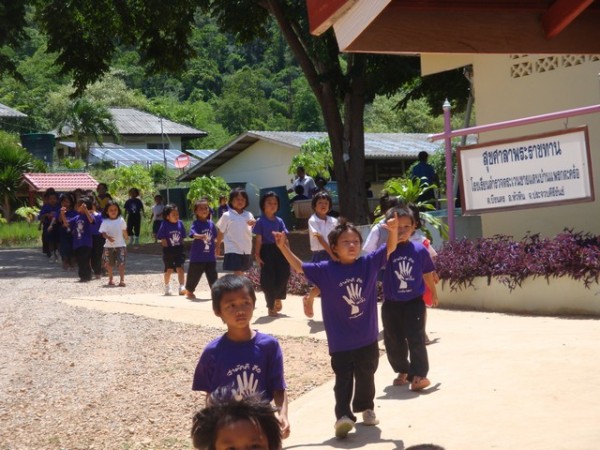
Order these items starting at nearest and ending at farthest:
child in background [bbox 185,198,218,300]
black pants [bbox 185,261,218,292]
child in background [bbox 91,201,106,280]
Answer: child in background [bbox 185,198,218,300]
black pants [bbox 185,261,218,292]
child in background [bbox 91,201,106,280]

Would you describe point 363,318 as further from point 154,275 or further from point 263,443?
point 154,275

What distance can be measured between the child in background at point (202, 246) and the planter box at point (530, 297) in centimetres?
345

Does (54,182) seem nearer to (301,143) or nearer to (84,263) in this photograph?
(301,143)

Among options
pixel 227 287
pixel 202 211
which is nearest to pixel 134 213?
pixel 202 211

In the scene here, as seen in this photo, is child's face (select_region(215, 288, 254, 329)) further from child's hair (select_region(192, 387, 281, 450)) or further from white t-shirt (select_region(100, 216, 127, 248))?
white t-shirt (select_region(100, 216, 127, 248))

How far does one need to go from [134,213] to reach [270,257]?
48.1 feet

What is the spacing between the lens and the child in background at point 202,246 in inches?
557

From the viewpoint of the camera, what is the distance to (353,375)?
7141 millimetres

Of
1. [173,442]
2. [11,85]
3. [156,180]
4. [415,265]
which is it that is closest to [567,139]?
[415,265]

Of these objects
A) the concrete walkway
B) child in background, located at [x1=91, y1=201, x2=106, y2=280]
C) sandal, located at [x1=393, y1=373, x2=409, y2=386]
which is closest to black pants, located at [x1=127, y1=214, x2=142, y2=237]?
child in background, located at [x1=91, y1=201, x2=106, y2=280]

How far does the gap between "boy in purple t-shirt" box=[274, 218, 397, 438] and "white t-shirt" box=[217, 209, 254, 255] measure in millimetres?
6178

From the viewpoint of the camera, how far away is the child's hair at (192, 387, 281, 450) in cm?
269

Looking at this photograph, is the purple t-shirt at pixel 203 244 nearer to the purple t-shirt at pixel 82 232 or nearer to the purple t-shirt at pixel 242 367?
the purple t-shirt at pixel 82 232

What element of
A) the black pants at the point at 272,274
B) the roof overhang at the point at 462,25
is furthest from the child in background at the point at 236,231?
the roof overhang at the point at 462,25
